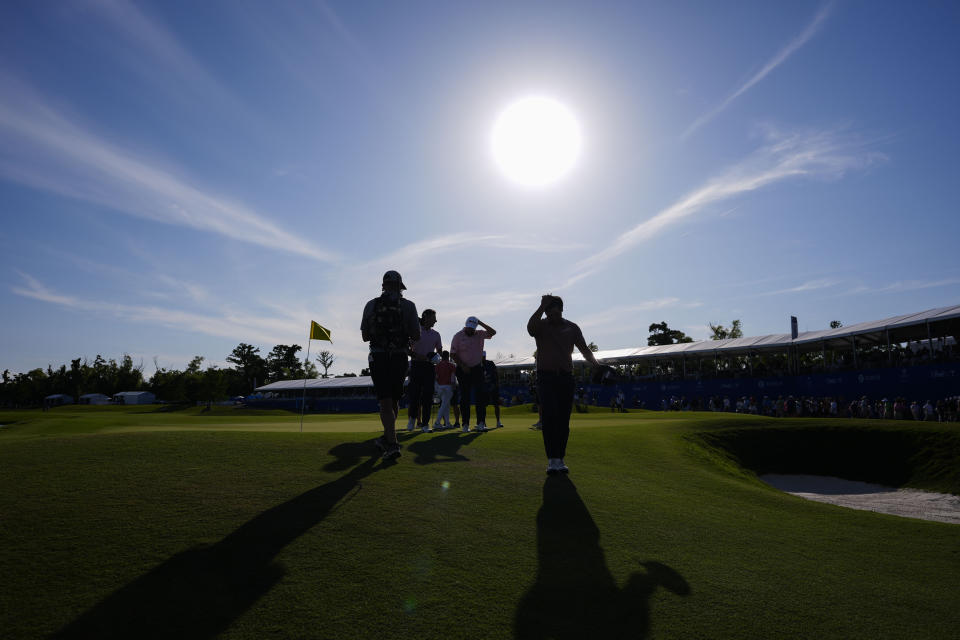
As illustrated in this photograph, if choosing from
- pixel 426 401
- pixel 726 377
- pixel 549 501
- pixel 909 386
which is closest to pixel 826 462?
pixel 426 401

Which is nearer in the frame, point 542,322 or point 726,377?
point 542,322

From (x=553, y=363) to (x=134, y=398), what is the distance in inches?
4348

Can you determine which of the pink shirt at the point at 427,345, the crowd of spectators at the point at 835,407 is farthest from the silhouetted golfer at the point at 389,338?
the crowd of spectators at the point at 835,407

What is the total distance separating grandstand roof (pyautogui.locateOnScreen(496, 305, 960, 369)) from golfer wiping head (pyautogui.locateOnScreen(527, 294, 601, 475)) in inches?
1408

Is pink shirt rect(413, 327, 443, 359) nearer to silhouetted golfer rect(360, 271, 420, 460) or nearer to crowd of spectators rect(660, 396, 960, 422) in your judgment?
silhouetted golfer rect(360, 271, 420, 460)

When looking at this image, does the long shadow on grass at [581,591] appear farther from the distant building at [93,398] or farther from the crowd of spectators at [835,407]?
the distant building at [93,398]

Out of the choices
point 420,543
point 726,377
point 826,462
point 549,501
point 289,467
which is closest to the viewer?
point 420,543

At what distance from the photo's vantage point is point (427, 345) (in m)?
10.5

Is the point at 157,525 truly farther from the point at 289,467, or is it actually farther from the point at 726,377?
the point at 726,377

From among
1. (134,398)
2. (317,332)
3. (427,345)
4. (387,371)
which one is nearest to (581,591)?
(387,371)

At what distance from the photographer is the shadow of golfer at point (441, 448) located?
21.8ft

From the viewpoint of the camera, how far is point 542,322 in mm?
6789

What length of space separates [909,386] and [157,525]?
132 feet

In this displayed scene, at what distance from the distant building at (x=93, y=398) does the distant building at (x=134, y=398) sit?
169 centimetres
